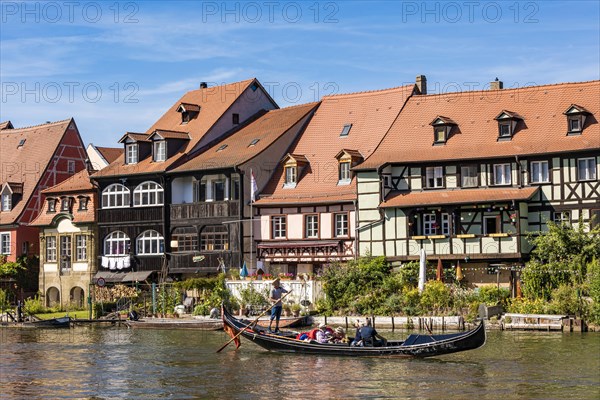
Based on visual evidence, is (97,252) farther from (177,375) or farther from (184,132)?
(177,375)

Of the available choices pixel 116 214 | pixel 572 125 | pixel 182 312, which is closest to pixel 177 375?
pixel 182 312

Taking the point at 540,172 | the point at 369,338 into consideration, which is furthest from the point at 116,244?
the point at 369,338

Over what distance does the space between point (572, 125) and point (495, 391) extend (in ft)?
91.4

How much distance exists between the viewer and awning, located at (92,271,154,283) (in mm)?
67625

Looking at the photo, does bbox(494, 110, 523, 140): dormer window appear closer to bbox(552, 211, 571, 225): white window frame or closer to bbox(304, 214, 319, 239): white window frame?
bbox(552, 211, 571, 225): white window frame

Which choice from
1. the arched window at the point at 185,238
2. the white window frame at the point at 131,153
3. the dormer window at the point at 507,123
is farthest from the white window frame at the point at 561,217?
the white window frame at the point at 131,153

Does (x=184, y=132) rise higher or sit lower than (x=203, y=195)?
higher

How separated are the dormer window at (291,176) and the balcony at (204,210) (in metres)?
3.19

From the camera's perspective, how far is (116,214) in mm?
70000

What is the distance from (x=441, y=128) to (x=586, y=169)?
8532 millimetres

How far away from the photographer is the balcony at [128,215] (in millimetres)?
68375

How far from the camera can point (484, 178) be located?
5659cm

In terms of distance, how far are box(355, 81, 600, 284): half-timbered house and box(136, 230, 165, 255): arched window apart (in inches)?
577

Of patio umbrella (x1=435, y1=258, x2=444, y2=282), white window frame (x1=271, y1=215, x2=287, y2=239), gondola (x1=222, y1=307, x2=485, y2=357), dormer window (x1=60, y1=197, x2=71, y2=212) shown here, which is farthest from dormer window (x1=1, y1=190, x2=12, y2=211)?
gondola (x1=222, y1=307, x2=485, y2=357)
